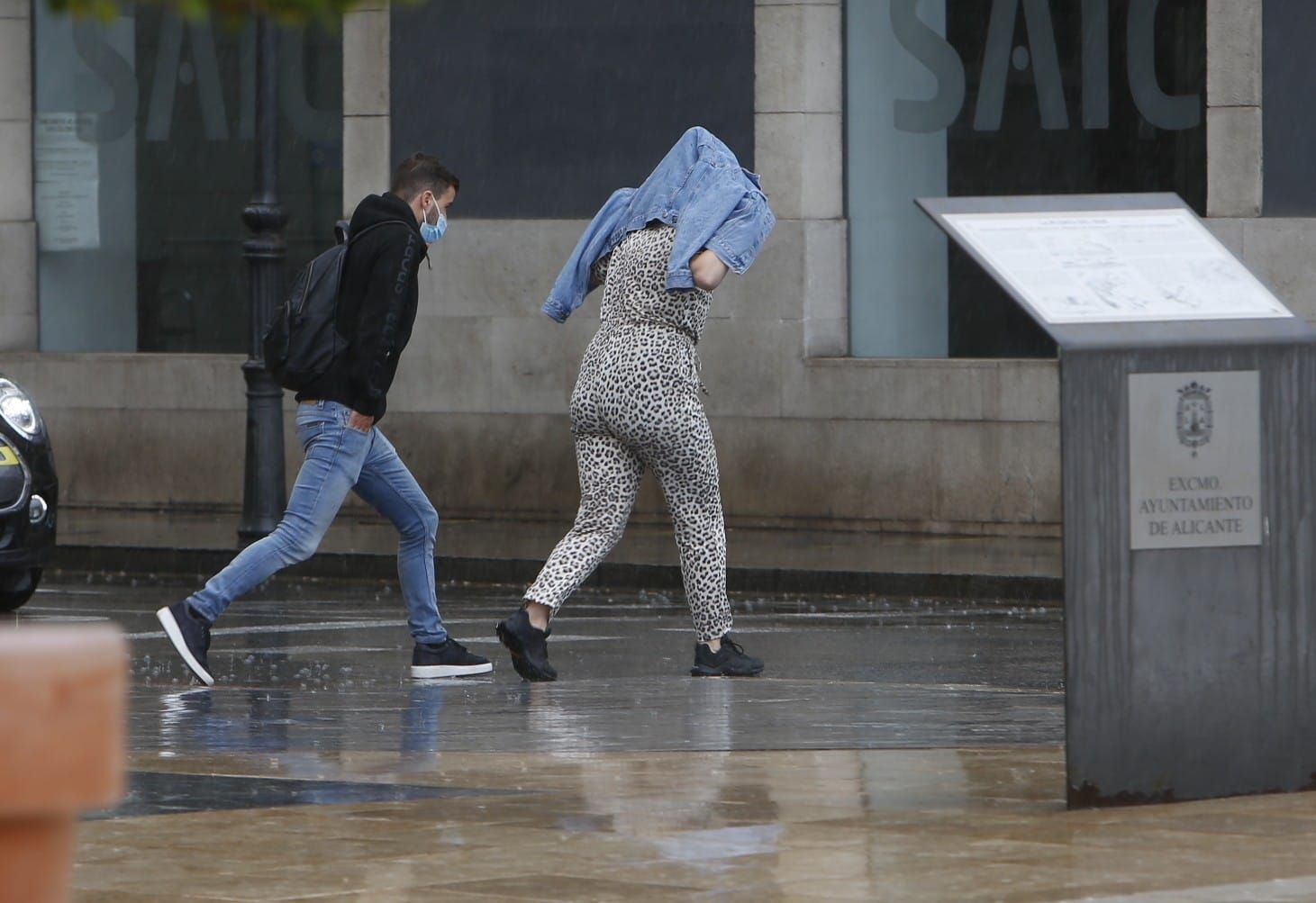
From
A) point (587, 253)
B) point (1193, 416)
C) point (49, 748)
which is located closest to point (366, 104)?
point (587, 253)

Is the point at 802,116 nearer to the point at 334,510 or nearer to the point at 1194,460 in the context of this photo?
the point at 334,510

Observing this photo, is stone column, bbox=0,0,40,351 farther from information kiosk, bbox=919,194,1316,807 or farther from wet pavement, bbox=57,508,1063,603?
information kiosk, bbox=919,194,1316,807

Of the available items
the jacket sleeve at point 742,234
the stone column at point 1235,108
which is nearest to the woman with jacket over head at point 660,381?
the jacket sleeve at point 742,234

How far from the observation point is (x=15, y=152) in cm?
1950

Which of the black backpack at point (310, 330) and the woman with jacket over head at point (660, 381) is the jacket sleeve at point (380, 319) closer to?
the black backpack at point (310, 330)

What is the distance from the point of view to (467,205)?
18.3 metres

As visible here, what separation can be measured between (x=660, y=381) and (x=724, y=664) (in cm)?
104

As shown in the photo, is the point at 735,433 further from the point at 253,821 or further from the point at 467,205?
the point at 253,821

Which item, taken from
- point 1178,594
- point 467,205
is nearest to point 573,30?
point 467,205

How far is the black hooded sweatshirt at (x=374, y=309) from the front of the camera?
993cm

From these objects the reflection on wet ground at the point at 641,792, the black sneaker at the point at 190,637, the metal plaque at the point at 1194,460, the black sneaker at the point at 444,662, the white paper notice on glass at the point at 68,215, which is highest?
the white paper notice on glass at the point at 68,215

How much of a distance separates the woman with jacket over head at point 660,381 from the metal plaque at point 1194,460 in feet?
10.2

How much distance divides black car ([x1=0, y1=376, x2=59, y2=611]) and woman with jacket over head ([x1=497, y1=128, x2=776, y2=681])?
3.53 meters

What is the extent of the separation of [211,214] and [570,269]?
9.76 m
